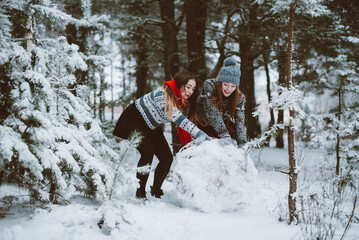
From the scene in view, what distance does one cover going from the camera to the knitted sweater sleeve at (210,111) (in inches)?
135

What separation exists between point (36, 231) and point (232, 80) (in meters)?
2.68

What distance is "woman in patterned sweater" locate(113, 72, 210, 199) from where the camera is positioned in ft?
10.7

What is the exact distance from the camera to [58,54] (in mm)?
2807

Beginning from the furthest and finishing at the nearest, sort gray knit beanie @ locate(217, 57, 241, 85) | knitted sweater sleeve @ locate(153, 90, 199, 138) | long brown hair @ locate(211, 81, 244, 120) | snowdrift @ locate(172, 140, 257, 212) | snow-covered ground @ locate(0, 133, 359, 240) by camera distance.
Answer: long brown hair @ locate(211, 81, 244, 120) → gray knit beanie @ locate(217, 57, 241, 85) → knitted sweater sleeve @ locate(153, 90, 199, 138) → snowdrift @ locate(172, 140, 257, 212) → snow-covered ground @ locate(0, 133, 359, 240)

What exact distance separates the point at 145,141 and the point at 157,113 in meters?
0.42

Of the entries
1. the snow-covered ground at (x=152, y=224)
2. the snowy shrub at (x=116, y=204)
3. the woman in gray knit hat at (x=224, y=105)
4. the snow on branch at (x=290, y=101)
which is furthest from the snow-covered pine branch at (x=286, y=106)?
the snowy shrub at (x=116, y=204)

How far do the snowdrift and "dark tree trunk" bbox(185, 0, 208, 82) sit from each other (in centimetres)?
390

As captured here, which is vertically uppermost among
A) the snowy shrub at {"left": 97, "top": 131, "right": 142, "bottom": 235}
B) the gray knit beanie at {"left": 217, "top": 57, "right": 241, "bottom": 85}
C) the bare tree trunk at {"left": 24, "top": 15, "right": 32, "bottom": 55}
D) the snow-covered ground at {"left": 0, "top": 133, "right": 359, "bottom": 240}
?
the bare tree trunk at {"left": 24, "top": 15, "right": 32, "bottom": 55}

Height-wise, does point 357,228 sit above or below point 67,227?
below

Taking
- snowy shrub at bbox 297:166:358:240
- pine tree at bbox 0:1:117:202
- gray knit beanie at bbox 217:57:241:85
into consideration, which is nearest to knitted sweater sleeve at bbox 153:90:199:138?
gray knit beanie at bbox 217:57:241:85

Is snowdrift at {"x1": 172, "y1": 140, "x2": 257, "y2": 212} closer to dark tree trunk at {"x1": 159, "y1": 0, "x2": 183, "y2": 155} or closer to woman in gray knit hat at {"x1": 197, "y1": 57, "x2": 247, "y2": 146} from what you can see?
woman in gray knit hat at {"x1": 197, "y1": 57, "x2": 247, "y2": 146}

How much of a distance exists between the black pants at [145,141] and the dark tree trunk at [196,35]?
3494 mm

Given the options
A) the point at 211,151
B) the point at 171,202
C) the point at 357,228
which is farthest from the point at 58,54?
the point at 357,228

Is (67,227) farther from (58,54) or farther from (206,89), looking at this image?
(206,89)
